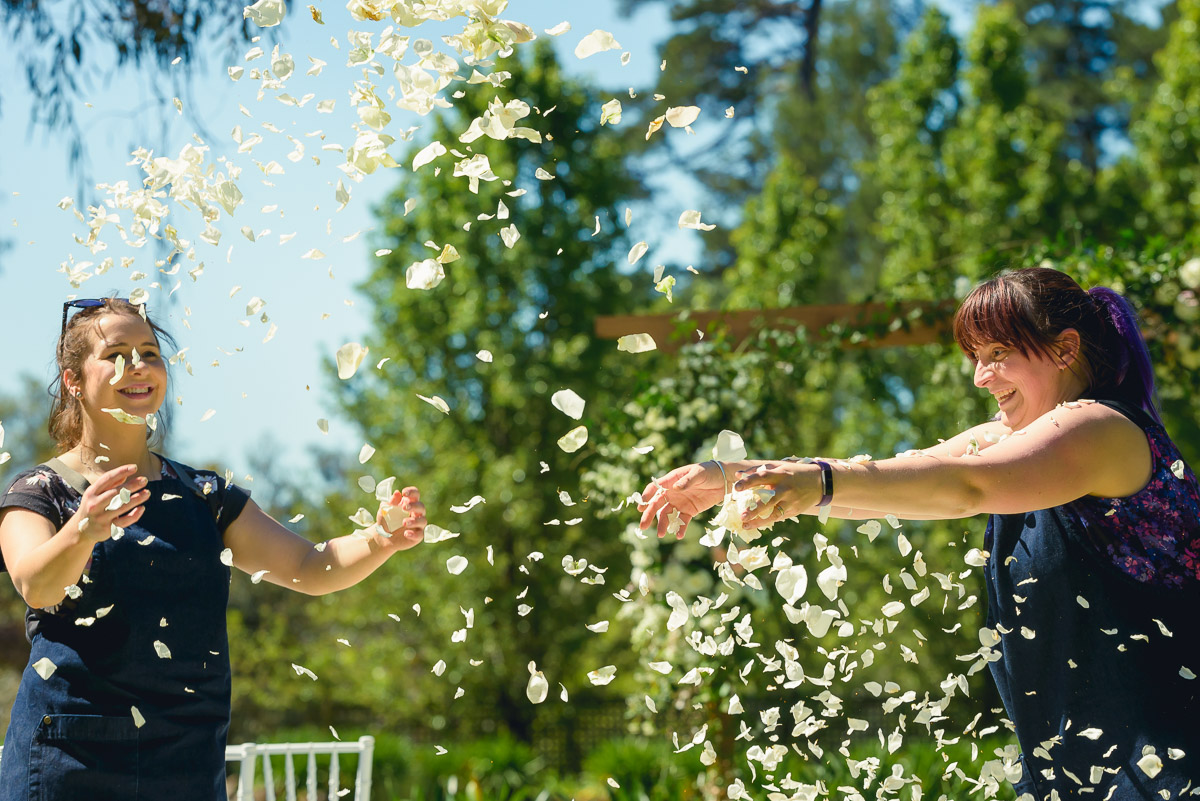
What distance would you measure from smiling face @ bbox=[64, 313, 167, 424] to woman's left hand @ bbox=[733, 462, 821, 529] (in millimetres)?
1053

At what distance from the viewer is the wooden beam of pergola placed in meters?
4.14

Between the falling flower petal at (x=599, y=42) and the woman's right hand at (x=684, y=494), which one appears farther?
the falling flower petal at (x=599, y=42)

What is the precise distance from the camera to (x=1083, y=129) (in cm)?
1450

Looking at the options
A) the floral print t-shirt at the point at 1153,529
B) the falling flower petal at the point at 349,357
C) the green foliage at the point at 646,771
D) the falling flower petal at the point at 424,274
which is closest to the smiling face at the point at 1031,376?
the floral print t-shirt at the point at 1153,529

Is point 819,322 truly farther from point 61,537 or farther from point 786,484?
point 61,537

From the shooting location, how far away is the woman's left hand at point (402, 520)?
1778 mm

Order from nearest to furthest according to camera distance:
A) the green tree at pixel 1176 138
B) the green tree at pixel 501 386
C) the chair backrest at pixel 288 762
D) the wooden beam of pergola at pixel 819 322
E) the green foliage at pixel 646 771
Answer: the chair backrest at pixel 288 762, the green foliage at pixel 646 771, the wooden beam of pergola at pixel 819 322, the green tree at pixel 501 386, the green tree at pixel 1176 138

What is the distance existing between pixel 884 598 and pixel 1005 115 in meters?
4.52

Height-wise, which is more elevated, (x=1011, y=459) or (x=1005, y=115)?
(x=1011, y=459)

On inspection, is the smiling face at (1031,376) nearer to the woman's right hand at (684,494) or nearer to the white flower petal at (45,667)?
the woman's right hand at (684,494)

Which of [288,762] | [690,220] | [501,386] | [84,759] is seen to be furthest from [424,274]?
[501,386]

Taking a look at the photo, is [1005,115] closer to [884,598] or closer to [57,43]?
[884,598]

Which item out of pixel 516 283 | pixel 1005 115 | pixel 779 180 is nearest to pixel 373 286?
pixel 516 283

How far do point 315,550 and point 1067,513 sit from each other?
1.31 m
